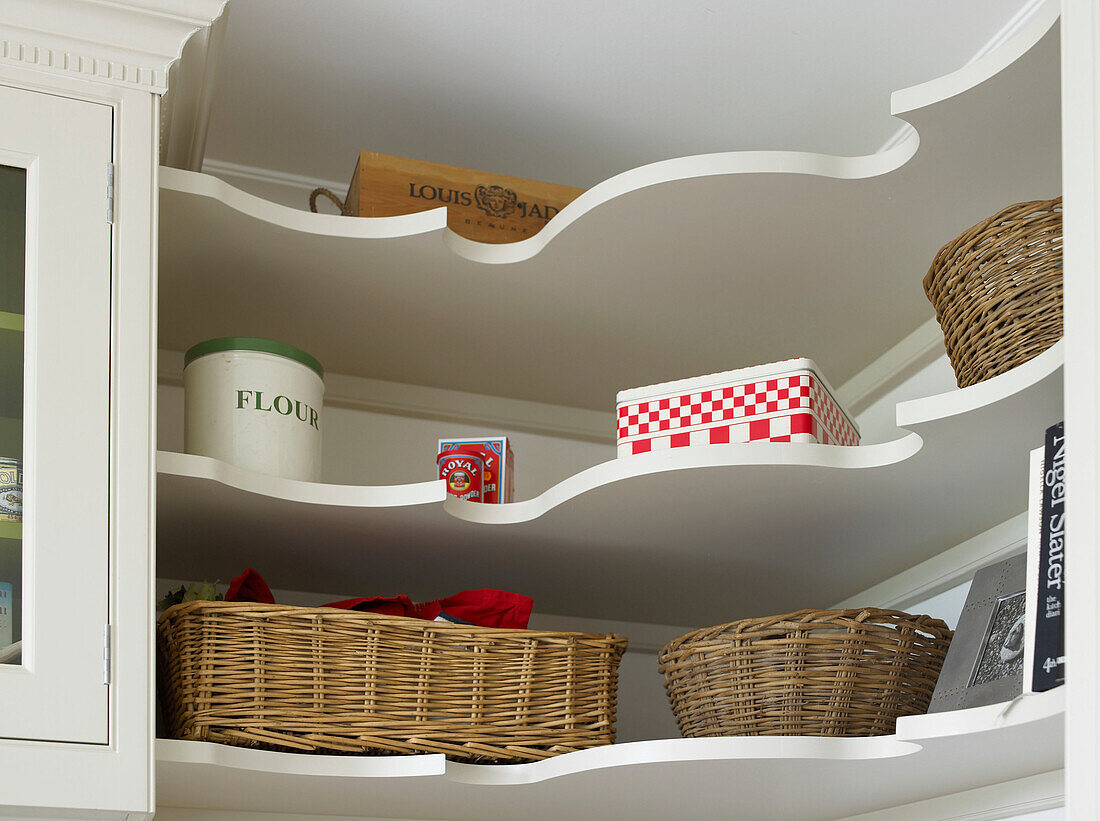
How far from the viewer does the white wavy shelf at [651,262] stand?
135 centimetres

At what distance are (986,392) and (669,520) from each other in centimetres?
42

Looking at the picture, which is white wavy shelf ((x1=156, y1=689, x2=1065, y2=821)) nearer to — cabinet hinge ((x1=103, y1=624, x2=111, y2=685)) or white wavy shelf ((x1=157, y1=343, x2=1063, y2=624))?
cabinet hinge ((x1=103, y1=624, x2=111, y2=685))

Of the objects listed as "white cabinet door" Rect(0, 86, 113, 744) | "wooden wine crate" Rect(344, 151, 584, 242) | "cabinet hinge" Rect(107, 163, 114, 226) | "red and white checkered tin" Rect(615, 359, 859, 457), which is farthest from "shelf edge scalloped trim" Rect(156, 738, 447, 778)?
"wooden wine crate" Rect(344, 151, 584, 242)

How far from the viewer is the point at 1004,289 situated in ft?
3.88

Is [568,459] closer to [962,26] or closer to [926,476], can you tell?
[926,476]

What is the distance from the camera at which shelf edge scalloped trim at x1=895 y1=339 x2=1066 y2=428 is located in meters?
1.09

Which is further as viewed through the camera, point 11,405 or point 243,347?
point 243,347

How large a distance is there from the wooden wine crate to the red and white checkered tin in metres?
0.34

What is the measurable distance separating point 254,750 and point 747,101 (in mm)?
1019

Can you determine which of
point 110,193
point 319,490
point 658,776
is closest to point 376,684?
point 319,490

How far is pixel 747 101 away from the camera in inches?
65.6

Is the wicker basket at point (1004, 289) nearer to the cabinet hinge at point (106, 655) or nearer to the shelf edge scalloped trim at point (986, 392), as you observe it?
the shelf edge scalloped trim at point (986, 392)

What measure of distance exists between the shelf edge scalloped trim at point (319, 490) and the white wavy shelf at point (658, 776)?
0.26 metres

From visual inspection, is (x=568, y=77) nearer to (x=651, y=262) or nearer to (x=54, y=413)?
(x=651, y=262)
